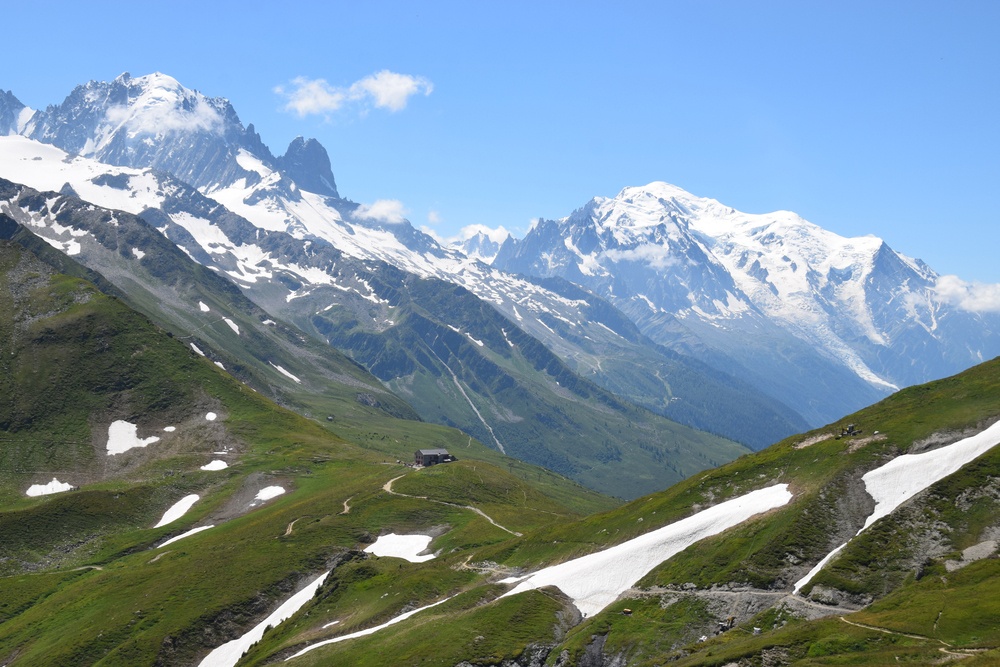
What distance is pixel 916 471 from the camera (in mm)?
96000

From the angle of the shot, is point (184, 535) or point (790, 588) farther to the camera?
point (184, 535)

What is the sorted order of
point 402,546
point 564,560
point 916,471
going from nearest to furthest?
point 916,471, point 564,560, point 402,546

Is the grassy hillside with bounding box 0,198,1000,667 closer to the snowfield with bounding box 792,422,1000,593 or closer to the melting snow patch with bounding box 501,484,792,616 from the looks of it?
the snowfield with bounding box 792,422,1000,593

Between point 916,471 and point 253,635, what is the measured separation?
91.2m

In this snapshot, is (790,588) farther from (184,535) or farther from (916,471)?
(184,535)

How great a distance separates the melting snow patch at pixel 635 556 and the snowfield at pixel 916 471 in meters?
9.87

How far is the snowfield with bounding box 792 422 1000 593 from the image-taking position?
9238 centimetres

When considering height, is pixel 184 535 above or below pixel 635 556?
above

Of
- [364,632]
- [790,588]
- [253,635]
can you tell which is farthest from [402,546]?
[790,588]

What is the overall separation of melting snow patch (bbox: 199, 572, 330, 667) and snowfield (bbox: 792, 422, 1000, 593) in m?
79.3

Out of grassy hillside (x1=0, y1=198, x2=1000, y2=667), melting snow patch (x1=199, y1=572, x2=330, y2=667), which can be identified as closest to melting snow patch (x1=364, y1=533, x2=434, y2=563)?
grassy hillside (x1=0, y1=198, x2=1000, y2=667)

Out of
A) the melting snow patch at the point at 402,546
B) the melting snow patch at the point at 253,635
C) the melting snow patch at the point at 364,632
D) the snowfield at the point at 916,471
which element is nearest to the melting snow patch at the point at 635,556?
the snowfield at the point at 916,471

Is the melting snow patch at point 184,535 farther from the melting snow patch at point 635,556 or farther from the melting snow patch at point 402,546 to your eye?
the melting snow patch at point 635,556

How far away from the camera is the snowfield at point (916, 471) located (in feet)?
303
